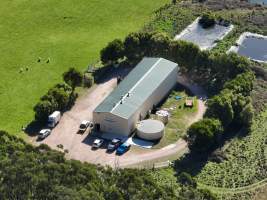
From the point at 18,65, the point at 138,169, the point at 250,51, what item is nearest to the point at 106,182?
the point at 138,169

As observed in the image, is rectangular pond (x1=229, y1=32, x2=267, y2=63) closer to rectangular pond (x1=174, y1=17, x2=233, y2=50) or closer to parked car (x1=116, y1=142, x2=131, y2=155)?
rectangular pond (x1=174, y1=17, x2=233, y2=50)

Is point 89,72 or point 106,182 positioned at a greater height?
point 106,182

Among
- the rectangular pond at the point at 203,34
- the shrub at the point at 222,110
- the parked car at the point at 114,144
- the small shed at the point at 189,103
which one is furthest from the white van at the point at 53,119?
the rectangular pond at the point at 203,34

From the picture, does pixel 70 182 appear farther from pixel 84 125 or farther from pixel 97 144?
pixel 84 125

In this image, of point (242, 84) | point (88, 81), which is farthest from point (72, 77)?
point (242, 84)

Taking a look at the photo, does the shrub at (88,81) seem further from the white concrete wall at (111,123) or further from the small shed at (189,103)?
the small shed at (189,103)

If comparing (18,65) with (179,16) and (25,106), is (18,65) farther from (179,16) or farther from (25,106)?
(179,16)

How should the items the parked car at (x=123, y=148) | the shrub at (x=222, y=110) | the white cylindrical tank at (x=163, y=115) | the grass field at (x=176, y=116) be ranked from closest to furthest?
the parked car at (x=123, y=148) → the shrub at (x=222, y=110) → the grass field at (x=176, y=116) → the white cylindrical tank at (x=163, y=115)
